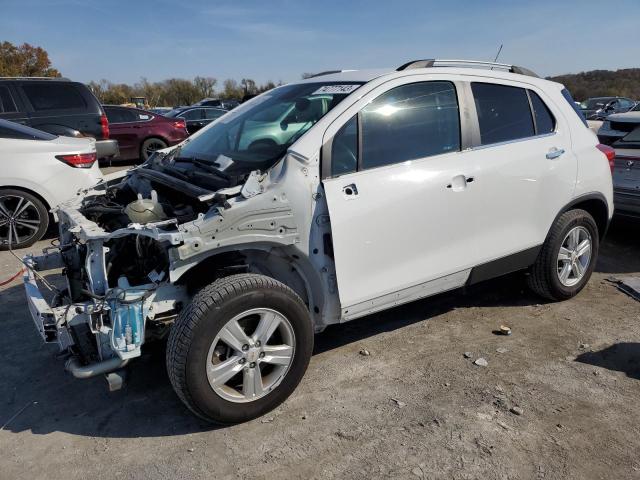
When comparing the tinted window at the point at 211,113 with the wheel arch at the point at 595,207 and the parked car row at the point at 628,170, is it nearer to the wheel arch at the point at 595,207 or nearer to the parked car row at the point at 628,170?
the parked car row at the point at 628,170

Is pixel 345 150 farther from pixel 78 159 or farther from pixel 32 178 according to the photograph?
pixel 32 178

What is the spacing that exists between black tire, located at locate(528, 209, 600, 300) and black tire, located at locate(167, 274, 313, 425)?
7.38ft

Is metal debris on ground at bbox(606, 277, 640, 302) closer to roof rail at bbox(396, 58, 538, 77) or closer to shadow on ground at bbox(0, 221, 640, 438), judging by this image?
shadow on ground at bbox(0, 221, 640, 438)

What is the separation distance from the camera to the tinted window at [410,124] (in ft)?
10.8

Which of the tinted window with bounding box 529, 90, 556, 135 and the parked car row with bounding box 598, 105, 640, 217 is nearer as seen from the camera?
the tinted window with bounding box 529, 90, 556, 135

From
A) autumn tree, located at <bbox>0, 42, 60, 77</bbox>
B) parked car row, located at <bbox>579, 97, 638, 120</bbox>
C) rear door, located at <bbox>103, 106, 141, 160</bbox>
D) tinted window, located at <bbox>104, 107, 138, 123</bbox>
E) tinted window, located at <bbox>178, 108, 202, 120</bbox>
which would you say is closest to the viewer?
rear door, located at <bbox>103, 106, 141, 160</bbox>

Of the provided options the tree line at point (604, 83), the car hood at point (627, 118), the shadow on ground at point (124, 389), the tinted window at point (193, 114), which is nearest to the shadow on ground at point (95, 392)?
the shadow on ground at point (124, 389)

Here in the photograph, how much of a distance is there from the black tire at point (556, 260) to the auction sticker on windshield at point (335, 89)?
2.01m

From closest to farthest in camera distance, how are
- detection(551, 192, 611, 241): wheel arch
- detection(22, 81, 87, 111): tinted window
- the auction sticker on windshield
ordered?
the auction sticker on windshield < detection(551, 192, 611, 241): wheel arch < detection(22, 81, 87, 111): tinted window

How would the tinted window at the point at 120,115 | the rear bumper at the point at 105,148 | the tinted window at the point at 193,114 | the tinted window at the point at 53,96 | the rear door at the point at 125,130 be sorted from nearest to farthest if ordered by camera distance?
the tinted window at the point at 53,96
the rear bumper at the point at 105,148
the rear door at the point at 125,130
the tinted window at the point at 120,115
the tinted window at the point at 193,114

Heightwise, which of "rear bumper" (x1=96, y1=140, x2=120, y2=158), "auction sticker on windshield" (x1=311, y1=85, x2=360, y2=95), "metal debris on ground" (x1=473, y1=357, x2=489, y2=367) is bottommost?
"metal debris on ground" (x1=473, y1=357, x2=489, y2=367)

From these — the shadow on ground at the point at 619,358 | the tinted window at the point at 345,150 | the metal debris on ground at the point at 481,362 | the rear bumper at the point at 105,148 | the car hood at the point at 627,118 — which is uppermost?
the rear bumper at the point at 105,148

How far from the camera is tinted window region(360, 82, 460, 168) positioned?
10.8 ft

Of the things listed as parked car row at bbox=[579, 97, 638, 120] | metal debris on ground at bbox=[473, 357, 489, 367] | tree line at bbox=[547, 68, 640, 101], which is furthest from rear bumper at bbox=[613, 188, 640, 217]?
tree line at bbox=[547, 68, 640, 101]
